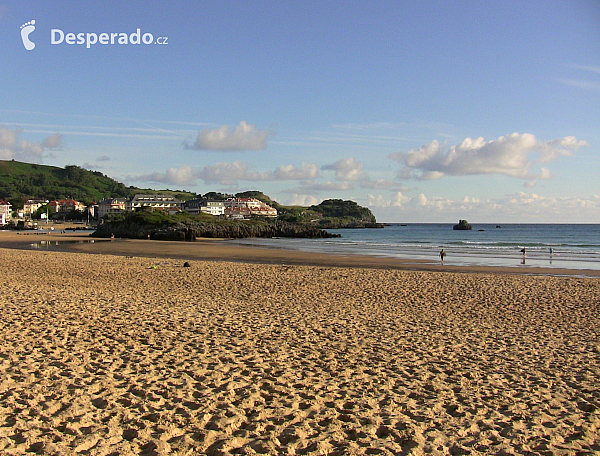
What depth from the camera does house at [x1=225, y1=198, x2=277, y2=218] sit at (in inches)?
5075

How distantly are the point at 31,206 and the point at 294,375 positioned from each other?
159 m

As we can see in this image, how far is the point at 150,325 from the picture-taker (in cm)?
884

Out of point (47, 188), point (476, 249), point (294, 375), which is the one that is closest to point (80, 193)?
point (47, 188)

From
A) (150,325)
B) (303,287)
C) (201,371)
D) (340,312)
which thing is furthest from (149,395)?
(303,287)

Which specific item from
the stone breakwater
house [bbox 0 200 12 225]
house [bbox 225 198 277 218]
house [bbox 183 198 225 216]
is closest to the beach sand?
the stone breakwater

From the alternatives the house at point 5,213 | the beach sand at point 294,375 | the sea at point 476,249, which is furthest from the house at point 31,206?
the beach sand at point 294,375

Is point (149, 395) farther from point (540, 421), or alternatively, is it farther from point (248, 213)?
point (248, 213)

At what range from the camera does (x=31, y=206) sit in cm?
14188

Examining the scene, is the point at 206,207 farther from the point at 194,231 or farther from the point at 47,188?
the point at 47,188

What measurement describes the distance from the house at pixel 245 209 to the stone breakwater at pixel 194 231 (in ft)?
186

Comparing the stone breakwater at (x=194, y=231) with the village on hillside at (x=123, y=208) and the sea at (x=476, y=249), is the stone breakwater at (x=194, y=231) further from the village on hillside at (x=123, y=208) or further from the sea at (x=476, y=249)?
the village on hillside at (x=123, y=208)

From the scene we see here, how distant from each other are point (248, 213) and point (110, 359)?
12538 centimetres

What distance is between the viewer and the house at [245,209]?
423ft

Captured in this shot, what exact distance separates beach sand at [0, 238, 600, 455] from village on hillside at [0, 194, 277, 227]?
116 metres
